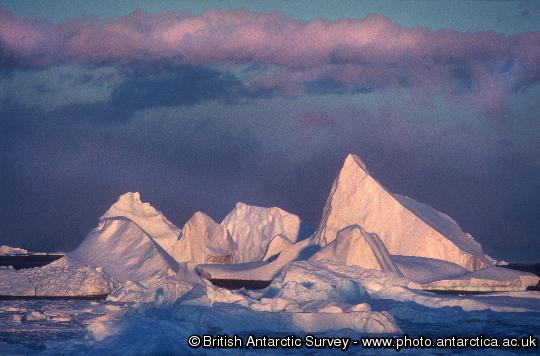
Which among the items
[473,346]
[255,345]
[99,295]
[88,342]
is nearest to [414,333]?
[473,346]

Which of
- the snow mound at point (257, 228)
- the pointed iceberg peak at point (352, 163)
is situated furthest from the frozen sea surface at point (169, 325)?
the snow mound at point (257, 228)

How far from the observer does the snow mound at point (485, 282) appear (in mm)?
39719

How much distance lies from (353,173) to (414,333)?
26699 millimetres

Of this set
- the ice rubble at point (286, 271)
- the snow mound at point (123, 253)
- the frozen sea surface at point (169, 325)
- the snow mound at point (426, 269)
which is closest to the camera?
the frozen sea surface at point (169, 325)

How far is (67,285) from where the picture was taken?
34.5 meters

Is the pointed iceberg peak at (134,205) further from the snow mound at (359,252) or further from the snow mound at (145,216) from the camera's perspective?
the snow mound at (359,252)

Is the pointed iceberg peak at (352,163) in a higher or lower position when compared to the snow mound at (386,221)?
higher

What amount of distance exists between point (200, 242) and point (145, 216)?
15.9ft

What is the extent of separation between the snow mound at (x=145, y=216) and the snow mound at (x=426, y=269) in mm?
18620

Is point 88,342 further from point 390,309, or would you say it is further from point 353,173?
point 353,173

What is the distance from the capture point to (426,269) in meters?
40.2

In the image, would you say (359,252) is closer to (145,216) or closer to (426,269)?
(426,269)

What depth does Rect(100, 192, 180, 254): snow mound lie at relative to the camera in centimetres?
5512

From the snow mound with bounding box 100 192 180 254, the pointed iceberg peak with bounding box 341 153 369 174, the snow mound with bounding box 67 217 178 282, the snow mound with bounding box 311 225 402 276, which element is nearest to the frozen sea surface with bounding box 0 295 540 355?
the snow mound with bounding box 311 225 402 276
